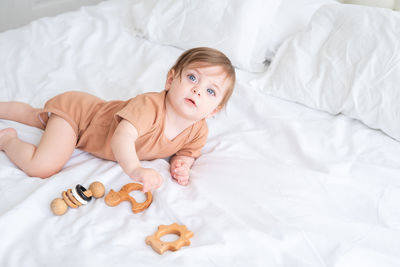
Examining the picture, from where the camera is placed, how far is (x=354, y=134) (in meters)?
1.34

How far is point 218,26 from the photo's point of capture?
1.66 m

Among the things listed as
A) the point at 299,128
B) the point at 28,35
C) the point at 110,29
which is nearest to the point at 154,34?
the point at 110,29

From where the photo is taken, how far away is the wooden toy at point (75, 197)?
950 millimetres

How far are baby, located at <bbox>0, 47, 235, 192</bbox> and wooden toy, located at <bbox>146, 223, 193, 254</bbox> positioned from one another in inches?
6.8

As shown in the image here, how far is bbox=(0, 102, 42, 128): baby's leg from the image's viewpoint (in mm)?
1258

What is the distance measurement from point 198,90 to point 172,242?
411 millimetres

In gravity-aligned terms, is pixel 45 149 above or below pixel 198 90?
below

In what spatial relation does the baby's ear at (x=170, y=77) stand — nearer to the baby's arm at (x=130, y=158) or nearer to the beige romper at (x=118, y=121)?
the beige romper at (x=118, y=121)

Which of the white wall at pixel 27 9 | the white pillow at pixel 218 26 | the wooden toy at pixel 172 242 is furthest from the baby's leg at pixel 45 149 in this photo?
the white wall at pixel 27 9

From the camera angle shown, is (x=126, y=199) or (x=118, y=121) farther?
(x=118, y=121)

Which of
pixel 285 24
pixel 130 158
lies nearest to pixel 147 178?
pixel 130 158

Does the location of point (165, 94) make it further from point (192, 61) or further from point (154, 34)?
point (154, 34)

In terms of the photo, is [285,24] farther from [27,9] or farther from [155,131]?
[27,9]

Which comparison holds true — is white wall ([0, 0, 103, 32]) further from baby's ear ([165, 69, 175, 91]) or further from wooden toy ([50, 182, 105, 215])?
wooden toy ([50, 182, 105, 215])
